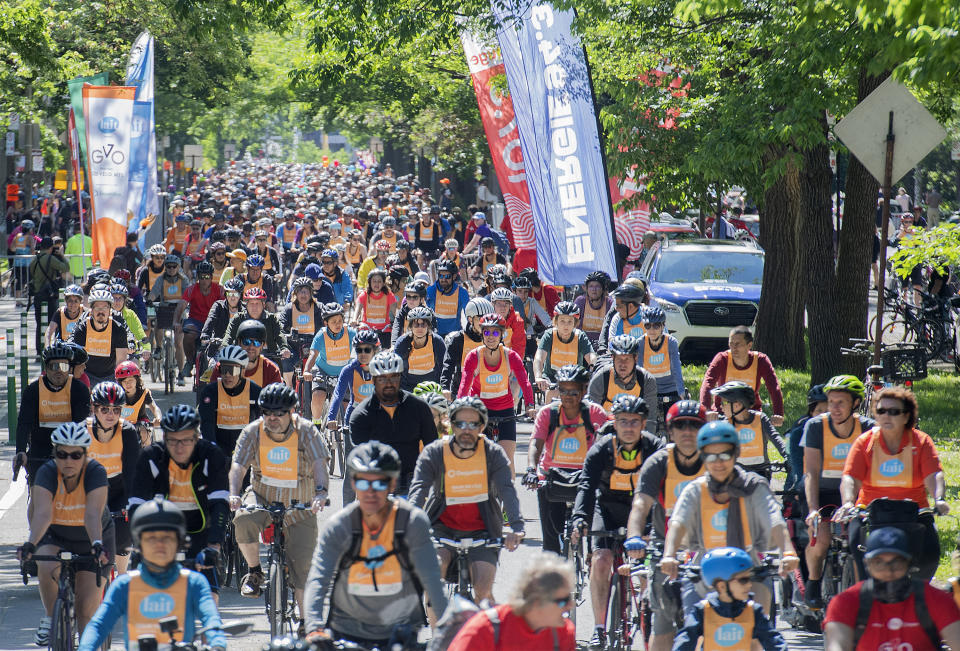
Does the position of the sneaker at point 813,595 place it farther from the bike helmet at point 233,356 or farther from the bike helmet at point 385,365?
the bike helmet at point 233,356

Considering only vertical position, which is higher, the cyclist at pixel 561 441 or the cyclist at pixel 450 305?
the cyclist at pixel 450 305

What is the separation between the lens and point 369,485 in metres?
6.63

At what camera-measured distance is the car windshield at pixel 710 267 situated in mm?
23703

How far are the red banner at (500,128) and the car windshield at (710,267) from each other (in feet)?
12.7

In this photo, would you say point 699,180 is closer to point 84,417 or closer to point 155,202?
point 155,202

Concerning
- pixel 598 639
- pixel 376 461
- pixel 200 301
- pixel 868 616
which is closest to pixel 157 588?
pixel 376 461

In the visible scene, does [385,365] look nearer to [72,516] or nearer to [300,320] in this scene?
[72,516]

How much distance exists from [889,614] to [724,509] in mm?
1524

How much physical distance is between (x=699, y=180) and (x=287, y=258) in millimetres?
15516

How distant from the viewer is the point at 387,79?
40.0m

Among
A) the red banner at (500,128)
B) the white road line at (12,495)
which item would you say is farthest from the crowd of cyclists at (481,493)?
the red banner at (500,128)

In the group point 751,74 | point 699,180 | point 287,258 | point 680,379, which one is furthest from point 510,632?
point 287,258

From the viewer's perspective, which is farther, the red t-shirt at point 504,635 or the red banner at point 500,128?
the red banner at point 500,128

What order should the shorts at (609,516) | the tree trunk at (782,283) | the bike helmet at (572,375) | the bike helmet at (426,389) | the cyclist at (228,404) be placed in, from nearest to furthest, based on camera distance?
the shorts at (609,516) < the bike helmet at (572,375) < the cyclist at (228,404) < the bike helmet at (426,389) < the tree trunk at (782,283)
